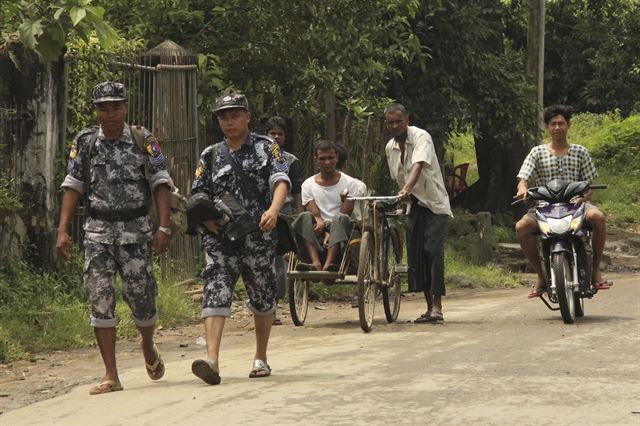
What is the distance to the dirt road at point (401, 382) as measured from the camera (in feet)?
23.8

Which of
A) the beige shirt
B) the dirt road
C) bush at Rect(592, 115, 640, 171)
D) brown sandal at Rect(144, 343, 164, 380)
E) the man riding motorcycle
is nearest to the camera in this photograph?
the dirt road

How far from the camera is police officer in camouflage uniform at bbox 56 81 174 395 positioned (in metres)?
8.37

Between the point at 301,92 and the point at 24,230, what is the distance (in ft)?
19.1

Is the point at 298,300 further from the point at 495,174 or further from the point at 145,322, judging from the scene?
the point at 495,174

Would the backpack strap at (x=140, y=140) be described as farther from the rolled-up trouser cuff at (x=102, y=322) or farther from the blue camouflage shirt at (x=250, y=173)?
the rolled-up trouser cuff at (x=102, y=322)

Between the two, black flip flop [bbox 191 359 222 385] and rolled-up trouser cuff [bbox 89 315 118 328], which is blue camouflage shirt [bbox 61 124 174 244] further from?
black flip flop [bbox 191 359 222 385]

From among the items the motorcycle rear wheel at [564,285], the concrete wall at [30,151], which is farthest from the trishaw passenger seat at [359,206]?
the concrete wall at [30,151]

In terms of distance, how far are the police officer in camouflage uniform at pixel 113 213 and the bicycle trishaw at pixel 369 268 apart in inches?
130

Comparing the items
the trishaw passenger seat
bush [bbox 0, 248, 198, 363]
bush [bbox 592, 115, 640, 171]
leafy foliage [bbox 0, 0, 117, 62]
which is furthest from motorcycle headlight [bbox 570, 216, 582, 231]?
bush [bbox 592, 115, 640, 171]

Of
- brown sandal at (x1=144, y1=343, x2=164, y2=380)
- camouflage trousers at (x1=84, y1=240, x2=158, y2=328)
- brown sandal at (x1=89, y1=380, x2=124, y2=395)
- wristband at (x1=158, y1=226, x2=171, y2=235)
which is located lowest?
brown sandal at (x1=89, y1=380, x2=124, y2=395)

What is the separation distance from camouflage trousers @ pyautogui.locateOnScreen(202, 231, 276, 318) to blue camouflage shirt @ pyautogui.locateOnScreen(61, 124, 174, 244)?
0.46 metres

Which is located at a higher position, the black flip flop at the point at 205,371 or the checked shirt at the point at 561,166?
the checked shirt at the point at 561,166

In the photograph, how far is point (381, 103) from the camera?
17.2 meters

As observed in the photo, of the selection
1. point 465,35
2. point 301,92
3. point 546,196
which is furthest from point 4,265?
point 465,35
